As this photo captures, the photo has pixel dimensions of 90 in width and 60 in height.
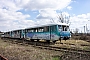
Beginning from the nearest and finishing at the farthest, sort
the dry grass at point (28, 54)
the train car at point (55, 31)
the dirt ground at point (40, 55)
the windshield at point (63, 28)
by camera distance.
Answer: the dirt ground at point (40, 55)
the dry grass at point (28, 54)
the train car at point (55, 31)
the windshield at point (63, 28)

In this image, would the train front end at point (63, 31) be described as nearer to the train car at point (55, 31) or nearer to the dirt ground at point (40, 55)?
the train car at point (55, 31)

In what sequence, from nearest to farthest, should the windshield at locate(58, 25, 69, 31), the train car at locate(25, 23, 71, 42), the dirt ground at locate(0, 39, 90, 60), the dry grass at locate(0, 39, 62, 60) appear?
the dirt ground at locate(0, 39, 90, 60) < the dry grass at locate(0, 39, 62, 60) < the train car at locate(25, 23, 71, 42) < the windshield at locate(58, 25, 69, 31)

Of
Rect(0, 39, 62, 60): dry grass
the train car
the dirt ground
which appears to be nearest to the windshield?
the train car

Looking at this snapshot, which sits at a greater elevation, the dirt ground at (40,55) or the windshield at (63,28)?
the windshield at (63,28)

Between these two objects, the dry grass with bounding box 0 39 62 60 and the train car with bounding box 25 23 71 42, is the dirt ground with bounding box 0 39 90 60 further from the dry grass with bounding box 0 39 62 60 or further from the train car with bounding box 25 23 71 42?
the train car with bounding box 25 23 71 42

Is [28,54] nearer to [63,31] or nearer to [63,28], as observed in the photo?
[63,31]

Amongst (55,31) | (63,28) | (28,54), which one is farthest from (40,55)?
(63,28)

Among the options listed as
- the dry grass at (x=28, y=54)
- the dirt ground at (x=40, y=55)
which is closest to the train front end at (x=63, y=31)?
the dry grass at (x=28, y=54)

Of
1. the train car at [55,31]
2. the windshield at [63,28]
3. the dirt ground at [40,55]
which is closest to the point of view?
the dirt ground at [40,55]

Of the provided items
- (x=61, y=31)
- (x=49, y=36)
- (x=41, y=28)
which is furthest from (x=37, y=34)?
(x=61, y=31)

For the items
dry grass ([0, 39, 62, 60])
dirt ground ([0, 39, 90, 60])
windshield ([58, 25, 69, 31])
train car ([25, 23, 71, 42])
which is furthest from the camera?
windshield ([58, 25, 69, 31])

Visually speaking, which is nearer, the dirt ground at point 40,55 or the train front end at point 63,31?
the dirt ground at point 40,55

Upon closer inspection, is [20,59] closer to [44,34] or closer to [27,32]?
[44,34]

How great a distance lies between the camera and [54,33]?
23.9 m
